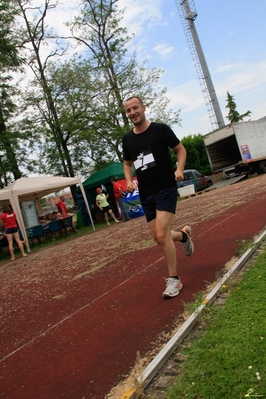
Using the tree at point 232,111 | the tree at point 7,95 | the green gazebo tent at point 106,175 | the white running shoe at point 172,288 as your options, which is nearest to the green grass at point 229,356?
the white running shoe at point 172,288

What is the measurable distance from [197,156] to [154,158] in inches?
1159

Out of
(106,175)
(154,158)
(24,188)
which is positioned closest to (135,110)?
(154,158)

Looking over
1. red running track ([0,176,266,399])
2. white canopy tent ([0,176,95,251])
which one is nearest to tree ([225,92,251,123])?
white canopy tent ([0,176,95,251])

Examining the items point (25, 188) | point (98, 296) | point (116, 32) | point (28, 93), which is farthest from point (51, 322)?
point (116, 32)

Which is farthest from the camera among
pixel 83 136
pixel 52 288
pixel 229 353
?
pixel 83 136

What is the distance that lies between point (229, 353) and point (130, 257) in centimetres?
425

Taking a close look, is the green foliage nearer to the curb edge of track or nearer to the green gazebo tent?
the green gazebo tent

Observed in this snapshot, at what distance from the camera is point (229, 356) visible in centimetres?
210

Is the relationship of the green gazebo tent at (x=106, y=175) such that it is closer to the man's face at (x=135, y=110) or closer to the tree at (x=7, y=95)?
the tree at (x=7, y=95)

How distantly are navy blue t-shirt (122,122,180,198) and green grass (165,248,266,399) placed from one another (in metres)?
1.37

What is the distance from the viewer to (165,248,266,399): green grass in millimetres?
1835

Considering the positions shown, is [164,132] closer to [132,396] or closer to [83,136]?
[132,396]

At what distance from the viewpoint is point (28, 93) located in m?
25.2

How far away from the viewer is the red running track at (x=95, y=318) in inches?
99.0
